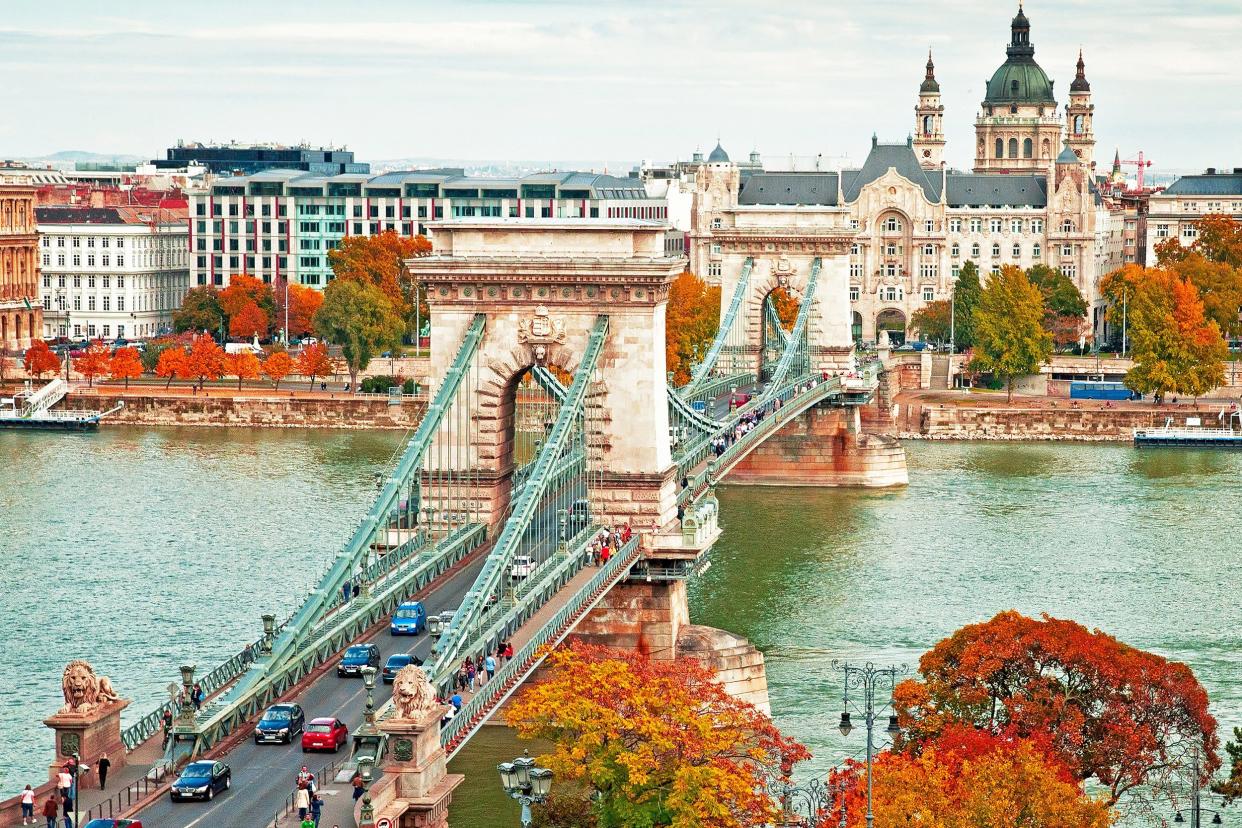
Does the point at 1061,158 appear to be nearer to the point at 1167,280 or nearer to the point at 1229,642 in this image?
the point at 1167,280

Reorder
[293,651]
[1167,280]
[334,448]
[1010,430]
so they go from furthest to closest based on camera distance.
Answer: [1167,280], [1010,430], [334,448], [293,651]

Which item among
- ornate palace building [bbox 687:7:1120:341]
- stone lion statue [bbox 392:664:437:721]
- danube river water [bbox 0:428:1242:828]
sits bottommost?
danube river water [bbox 0:428:1242:828]

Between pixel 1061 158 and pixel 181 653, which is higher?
pixel 1061 158

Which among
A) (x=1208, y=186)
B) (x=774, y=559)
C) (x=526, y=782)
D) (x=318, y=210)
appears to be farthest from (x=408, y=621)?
(x=1208, y=186)

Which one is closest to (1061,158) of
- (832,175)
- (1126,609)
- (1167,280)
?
(832,175)

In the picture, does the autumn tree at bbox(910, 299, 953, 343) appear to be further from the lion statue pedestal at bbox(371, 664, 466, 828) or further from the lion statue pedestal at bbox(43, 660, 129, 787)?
the lion statue pedestal at bbox(371, 664, 466, 828)

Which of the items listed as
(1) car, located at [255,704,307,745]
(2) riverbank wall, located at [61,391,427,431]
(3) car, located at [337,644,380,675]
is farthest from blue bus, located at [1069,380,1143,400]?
(1) car, located at [255,704,307,745]

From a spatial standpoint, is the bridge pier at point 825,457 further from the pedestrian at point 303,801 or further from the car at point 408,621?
the pedestrian at point 303,801
